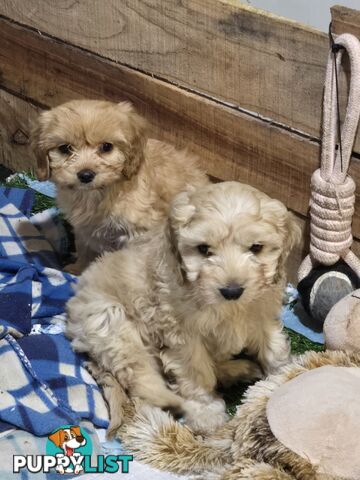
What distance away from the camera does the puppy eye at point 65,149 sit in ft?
14.5

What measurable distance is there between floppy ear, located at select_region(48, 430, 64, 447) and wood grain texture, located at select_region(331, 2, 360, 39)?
2315mm

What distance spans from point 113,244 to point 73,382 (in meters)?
1.14

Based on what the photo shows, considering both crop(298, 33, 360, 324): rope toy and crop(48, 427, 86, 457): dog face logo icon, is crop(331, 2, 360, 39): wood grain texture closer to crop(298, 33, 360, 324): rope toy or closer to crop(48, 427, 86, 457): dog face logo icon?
crop(298, 33, 360, 324): rope toy

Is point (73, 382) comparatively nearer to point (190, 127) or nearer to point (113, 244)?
point (113, 244)

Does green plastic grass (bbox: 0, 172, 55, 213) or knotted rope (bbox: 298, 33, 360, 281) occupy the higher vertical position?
knotted rope (bbox: 298, 33, 360, 281)

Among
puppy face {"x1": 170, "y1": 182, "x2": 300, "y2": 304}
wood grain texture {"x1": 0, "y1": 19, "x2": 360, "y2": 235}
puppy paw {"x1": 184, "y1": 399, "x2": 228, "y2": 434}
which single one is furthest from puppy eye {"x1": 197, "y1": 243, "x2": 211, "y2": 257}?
wood grain texture {"x1": 0, "y1": 19, "x2": 360, "y2": 235}

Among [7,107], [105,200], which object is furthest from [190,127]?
[7,107]

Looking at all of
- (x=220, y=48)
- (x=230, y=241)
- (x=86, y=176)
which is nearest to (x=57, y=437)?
(x=230, y=241)

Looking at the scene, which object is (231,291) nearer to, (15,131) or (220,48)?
(220,48)

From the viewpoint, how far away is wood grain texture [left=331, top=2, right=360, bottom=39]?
3.83 meters

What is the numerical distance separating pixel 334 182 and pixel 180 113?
1.22 metres

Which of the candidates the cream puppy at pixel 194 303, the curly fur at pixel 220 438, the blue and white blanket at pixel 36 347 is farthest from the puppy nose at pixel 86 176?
the curly fur at pixel 220 438

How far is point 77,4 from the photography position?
17.3 ft

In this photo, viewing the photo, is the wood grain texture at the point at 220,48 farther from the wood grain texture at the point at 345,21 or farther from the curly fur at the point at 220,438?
the curly fur at the point at 220,438
